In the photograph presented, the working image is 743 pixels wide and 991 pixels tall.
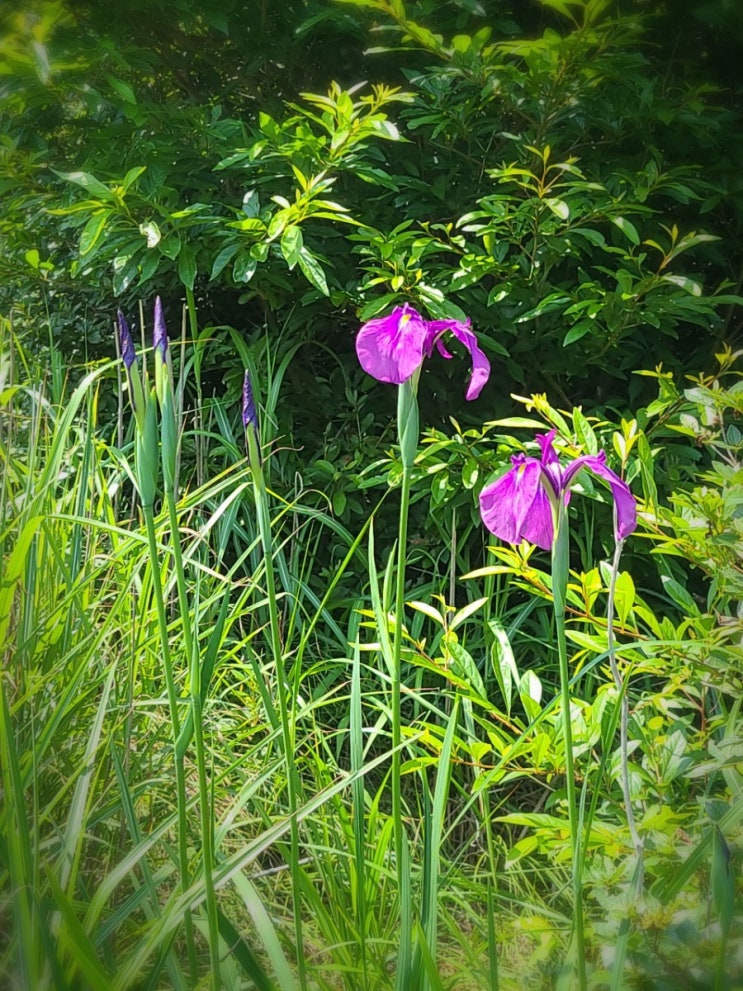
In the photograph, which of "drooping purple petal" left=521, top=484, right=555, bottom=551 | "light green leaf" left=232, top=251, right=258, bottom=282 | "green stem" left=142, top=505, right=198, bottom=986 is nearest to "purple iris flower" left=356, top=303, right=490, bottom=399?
"drooping purple petal" left=521, top=484, right=555, bottom=551

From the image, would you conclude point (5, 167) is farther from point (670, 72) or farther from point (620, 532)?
point (620, 532)

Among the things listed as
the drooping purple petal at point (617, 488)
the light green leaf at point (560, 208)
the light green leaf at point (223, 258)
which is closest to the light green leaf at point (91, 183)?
the light green leaf at point (223, 258)

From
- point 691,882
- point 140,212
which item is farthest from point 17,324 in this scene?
point 691,882

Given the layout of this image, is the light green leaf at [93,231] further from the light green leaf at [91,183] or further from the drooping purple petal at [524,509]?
the drooping purple petal at [524,509]

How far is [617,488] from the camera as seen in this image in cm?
68

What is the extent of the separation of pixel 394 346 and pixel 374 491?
1.26 m

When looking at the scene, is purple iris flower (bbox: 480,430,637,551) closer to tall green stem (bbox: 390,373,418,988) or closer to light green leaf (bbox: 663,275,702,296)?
tall green stem (bbox: 390,373,418,988)

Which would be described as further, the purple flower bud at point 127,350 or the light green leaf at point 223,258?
the light green leaf at point 223,258

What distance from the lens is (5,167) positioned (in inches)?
69.2

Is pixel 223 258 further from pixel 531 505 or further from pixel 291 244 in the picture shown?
pixel 531 505

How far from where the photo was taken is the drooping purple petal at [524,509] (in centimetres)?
69

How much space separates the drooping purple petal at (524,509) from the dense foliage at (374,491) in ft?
0.65

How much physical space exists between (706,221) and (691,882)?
4.83 ft

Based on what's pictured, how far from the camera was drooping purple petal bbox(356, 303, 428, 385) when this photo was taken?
0.72 metres
